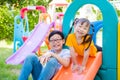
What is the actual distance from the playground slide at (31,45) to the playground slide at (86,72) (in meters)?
2.30

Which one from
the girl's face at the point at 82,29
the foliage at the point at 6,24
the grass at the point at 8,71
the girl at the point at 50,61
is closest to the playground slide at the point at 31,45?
the grass at the point at 8,71

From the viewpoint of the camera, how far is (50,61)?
3.06 meters

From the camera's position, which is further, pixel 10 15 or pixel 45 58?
pixel 10 15

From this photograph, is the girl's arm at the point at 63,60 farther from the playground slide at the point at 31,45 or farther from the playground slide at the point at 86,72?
the playground slide at the point at 31,45

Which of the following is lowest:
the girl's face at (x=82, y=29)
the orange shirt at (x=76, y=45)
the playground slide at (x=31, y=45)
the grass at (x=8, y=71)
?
the grass at (x=8, y=71)

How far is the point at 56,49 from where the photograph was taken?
10.7 ft

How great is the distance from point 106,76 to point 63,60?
17.9 inches

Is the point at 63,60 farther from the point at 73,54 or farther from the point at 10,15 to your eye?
the point at 10,15

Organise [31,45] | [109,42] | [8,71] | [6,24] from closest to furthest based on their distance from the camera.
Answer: [109,42]
[8,71]
[31,45]
[6,24]

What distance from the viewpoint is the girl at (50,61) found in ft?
10.1

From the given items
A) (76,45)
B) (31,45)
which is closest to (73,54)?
(76,45)

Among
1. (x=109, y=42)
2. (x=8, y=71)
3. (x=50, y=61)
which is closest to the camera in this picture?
(x=50, y=61)

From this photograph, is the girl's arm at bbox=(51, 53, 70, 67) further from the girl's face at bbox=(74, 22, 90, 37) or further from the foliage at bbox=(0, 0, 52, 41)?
the foliage at bbox=(0, 0, 52, 41)

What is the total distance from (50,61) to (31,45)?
316 centimetres
